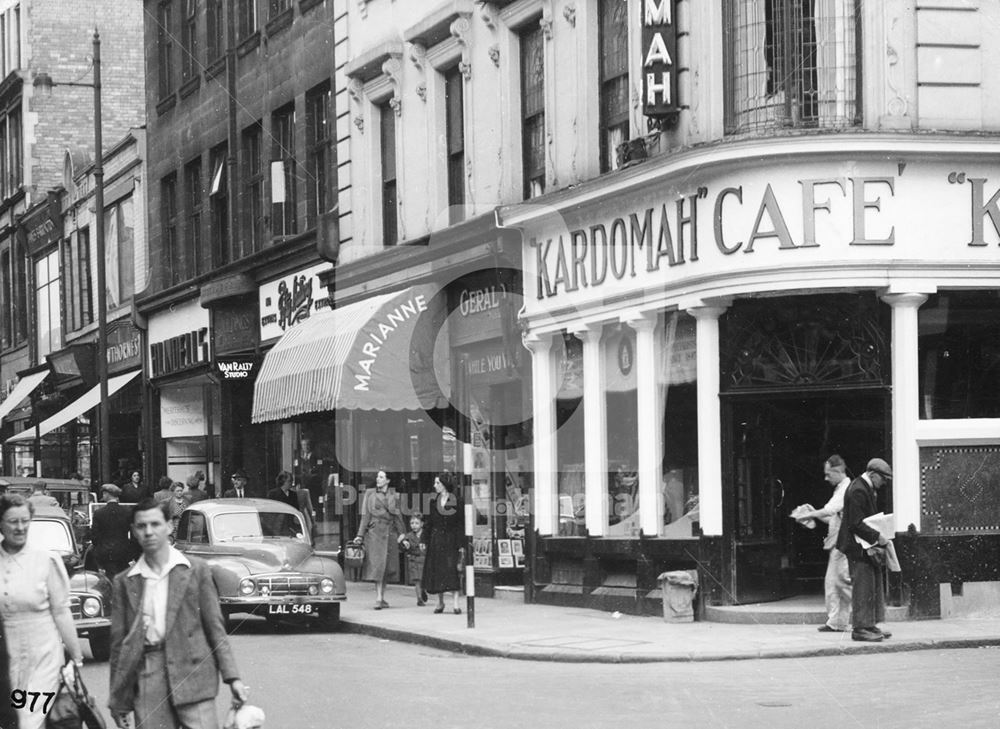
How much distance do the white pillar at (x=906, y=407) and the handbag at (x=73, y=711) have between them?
11.3m

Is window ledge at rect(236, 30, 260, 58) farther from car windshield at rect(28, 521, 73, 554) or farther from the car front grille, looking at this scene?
car windshield at rect(28, 521, 73, 554)

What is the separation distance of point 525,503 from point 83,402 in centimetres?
2192

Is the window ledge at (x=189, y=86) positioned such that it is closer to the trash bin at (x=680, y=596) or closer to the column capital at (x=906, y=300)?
the trash bin at (x=680, y=596)

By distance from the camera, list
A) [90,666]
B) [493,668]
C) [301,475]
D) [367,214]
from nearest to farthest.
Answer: [493,668], [90,666], [367,214], [301,475]

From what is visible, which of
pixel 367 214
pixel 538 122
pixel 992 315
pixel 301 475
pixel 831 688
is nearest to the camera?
pixel 831 688

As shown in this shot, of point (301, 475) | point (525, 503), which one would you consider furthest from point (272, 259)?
point (525, 503)

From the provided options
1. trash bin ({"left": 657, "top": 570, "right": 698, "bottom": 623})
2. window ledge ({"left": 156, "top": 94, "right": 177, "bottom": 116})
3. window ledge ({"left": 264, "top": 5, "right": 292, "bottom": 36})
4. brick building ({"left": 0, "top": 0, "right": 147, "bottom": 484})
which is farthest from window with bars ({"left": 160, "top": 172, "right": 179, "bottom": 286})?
trash bin ({"left": 657, "top": 570, "right": 698, "bottom": 623})

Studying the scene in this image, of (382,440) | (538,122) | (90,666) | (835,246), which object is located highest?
(538,122)

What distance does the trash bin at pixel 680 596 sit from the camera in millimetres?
19844

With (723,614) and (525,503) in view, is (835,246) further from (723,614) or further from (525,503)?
(525,503)

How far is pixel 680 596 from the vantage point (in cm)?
1984

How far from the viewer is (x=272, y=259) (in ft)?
111

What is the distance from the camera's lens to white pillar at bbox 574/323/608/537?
22.5m

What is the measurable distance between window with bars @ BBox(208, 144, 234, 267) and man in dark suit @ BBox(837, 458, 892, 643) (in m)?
21.8
